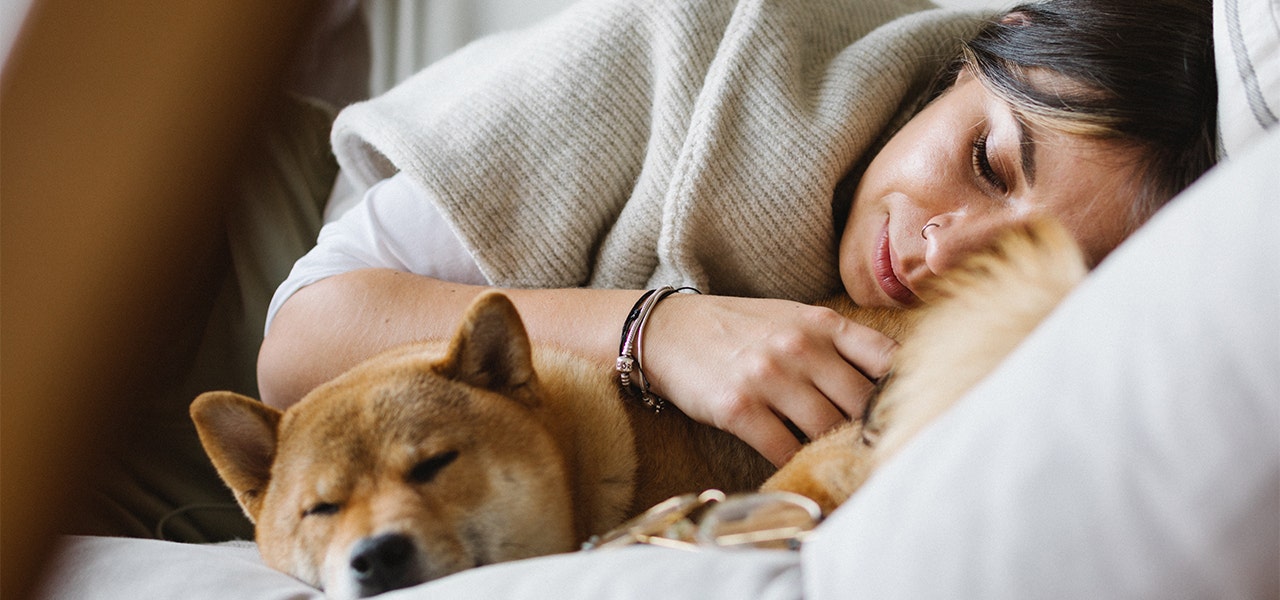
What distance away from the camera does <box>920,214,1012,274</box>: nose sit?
81 cm

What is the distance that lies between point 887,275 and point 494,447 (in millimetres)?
438

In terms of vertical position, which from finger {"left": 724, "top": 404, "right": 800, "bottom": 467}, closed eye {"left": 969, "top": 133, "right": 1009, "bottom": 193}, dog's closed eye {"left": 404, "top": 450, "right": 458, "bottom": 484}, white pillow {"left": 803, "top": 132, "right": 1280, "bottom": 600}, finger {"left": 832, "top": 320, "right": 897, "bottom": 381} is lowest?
finger {"left": 724, "top": 404, "right": 800, "bottom": 467}

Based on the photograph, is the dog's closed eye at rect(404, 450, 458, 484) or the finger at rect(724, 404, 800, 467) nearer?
the dog's closed eye at rect(404, 450, 458, 484)

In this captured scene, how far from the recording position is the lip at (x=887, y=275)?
0.89 meters

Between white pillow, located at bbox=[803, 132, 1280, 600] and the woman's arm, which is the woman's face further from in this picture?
white pillow, located at bbox=[803, 132, 1280, 600]

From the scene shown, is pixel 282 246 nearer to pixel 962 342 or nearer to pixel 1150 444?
pixel 962 342

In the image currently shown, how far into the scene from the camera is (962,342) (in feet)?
1.97

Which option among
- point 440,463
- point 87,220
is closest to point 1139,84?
point 440,463

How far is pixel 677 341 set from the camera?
86 cm

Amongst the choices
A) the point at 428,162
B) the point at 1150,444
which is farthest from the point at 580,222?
the point at 1150,444

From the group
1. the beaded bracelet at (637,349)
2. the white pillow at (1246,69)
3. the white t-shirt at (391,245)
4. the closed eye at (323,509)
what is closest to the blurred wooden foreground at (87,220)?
the white t-shirt at (391,245)

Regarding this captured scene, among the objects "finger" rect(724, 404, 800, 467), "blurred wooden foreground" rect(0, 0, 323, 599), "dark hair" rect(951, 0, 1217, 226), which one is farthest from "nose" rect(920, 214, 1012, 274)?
"blurred wooden foreground" rect(0, 0, 323, 599)

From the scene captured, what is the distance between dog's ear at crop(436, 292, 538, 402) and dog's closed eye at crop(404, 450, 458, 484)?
0.27 feet

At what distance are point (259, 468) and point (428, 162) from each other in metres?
0.38
